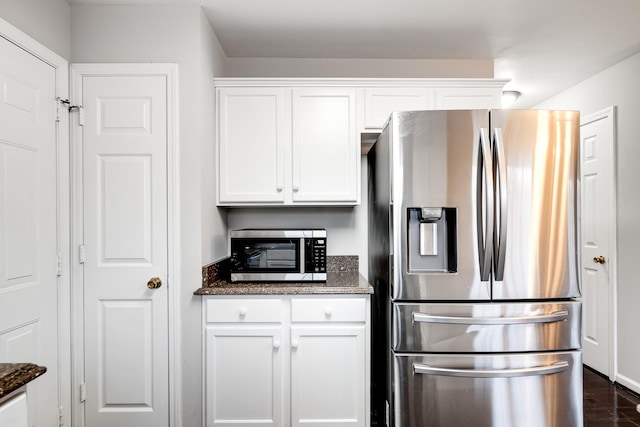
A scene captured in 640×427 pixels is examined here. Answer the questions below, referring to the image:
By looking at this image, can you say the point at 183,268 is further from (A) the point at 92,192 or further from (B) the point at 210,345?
(A) the point at 92,192

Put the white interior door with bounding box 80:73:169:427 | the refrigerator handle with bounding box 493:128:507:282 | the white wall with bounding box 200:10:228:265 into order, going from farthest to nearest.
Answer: the white wall with bounding box 200:10:228:265 < the white interior door with bounding box 80:73:169:427 < the refrigerator handle with bounding box 493:128:507:282

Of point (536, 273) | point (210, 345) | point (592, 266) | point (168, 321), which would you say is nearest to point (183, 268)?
point (168, 321)

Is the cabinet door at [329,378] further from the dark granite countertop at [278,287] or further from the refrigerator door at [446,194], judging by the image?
the refrigerator door at [446,194]

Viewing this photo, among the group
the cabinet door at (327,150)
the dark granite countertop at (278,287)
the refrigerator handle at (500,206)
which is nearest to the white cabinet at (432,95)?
the cabinet door at (327,150)

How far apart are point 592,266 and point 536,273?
180 cm

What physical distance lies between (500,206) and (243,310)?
1471 mm

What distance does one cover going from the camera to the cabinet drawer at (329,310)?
6.49ft

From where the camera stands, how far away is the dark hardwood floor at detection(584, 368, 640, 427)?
2266mm

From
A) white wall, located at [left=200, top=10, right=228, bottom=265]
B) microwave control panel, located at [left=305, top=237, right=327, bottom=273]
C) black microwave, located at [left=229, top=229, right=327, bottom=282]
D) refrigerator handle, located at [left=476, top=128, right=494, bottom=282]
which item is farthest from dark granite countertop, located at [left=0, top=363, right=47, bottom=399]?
refrigerator handle, located at [left=476, top=128, right=494, bottom=282]

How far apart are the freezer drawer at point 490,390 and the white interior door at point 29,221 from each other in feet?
5.88

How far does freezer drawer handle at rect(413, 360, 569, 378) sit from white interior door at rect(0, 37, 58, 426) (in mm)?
1879

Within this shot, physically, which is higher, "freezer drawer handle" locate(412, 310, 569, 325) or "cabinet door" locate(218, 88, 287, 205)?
"cabinet door" locate(218, 88, 287, 205)

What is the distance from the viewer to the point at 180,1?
1.96 meters

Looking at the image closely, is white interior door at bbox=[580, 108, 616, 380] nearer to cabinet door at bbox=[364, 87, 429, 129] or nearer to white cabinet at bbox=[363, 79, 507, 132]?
white cabinet at bbox=[363, 79, 507, 132]
